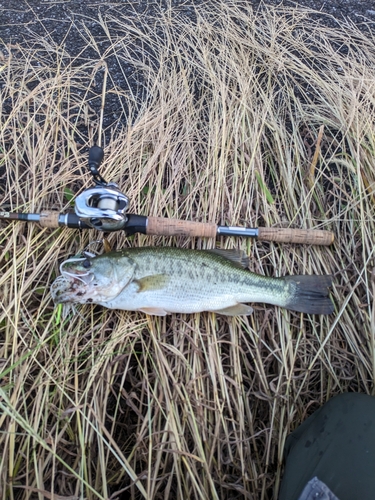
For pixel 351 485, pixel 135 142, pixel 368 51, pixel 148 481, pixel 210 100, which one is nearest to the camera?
pixel 351 485

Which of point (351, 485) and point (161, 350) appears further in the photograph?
point (161, 350)

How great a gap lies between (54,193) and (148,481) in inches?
85.4

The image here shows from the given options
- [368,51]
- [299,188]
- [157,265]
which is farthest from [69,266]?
[368,51]

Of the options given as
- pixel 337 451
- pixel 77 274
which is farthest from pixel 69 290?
pixel 337 451

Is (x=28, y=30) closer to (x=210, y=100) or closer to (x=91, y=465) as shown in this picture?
(x=210, y=100)

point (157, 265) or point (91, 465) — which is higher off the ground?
point (157, 265)

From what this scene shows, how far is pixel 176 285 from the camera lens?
2.46m

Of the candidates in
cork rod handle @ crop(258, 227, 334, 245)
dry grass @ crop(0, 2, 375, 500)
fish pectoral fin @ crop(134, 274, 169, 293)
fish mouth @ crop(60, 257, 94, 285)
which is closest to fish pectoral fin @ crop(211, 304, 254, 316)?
dry grass @ crop(0, 2, 375, 500)

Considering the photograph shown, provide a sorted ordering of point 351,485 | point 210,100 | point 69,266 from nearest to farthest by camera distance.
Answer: point 351,485 → point 69,266 → point 210,100

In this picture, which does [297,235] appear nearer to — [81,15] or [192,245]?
[192,245]

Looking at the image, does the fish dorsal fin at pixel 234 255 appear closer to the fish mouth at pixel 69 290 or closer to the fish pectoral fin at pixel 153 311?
the fish pectoral fin at pixel 153 311

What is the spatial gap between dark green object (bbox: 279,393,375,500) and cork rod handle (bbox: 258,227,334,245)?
1068 mm

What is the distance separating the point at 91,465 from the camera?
89.7 inches

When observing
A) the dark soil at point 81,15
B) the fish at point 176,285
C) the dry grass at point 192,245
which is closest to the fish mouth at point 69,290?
the fish at point 176,285
